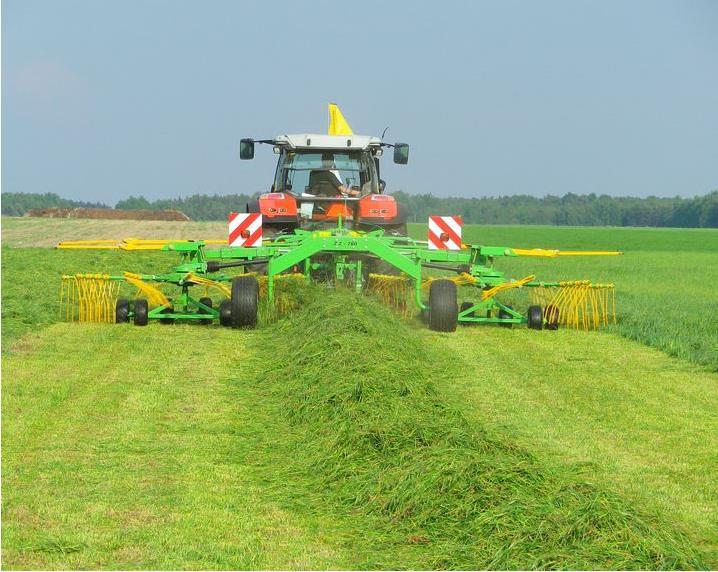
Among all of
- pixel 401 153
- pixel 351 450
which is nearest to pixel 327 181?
pixel 401 153

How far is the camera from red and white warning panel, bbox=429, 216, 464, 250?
13.3 meters

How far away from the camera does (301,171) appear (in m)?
15.1

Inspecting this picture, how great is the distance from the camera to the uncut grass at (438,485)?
4672 mm

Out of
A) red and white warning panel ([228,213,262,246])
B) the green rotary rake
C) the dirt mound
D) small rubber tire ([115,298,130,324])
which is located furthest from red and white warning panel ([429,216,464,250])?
the dirt mound

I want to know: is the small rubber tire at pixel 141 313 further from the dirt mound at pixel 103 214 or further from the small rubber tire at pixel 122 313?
the dirt mound at pixel 103 214

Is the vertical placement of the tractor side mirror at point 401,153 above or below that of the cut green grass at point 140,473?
above

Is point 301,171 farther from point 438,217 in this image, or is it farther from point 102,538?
point 102,538

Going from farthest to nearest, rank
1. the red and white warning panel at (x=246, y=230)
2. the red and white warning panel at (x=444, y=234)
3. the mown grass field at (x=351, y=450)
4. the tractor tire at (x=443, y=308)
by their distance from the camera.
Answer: the red and white warning panel at (x=444, y=234) < the red and white warning panel at (x=246, y=230) < the tractor tire at (x=443, y=308) < the mown grass field at (x=351, y=450)

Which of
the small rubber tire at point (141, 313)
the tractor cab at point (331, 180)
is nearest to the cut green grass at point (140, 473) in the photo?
the small rubber tire at point (141, 313)

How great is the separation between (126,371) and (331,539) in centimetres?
467

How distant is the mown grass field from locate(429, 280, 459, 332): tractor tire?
1.88 ft

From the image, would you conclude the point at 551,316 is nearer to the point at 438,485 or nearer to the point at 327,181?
the point at 327,181

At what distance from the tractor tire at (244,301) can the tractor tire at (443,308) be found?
6.26 ft

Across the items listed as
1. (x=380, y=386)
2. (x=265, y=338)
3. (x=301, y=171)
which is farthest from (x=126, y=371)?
(x=301, y=171)
